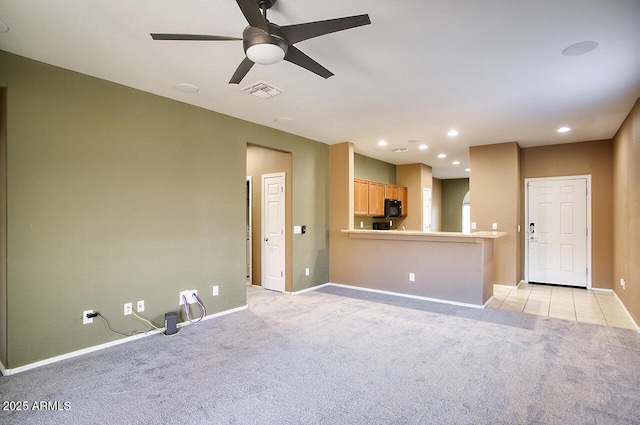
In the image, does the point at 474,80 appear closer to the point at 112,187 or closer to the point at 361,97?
the point at 361,97

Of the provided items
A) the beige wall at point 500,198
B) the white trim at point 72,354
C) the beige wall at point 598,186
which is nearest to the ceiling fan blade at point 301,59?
the white trim at point 72,354

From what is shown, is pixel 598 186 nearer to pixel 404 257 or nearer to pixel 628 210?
pixel 628 210

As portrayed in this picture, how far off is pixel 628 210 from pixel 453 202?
6.81 metres

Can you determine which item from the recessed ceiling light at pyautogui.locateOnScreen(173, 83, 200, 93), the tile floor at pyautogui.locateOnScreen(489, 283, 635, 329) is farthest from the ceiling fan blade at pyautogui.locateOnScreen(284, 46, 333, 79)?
the tile floor at pyautogui.locateOnScreen(489, 283, 635, 329)

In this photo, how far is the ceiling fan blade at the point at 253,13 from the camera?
1.71m

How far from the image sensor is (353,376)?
2646 mm

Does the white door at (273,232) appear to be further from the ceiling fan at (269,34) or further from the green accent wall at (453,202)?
the green accent wall at (453,202)

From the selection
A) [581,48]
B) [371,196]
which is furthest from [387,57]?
Result: [371,196]

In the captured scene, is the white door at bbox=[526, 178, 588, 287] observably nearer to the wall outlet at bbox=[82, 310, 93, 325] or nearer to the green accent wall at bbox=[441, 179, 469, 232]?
the green accent wall at bbox=[441, 179, 469, 232]

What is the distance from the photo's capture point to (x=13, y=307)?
8.99ft

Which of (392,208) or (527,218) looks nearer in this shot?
(527,218)

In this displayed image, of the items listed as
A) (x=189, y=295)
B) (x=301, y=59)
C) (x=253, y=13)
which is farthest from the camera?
(x=189, y=295)

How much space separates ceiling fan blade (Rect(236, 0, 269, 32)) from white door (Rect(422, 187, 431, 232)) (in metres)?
7.31

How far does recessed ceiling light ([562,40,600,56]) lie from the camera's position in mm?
2518
